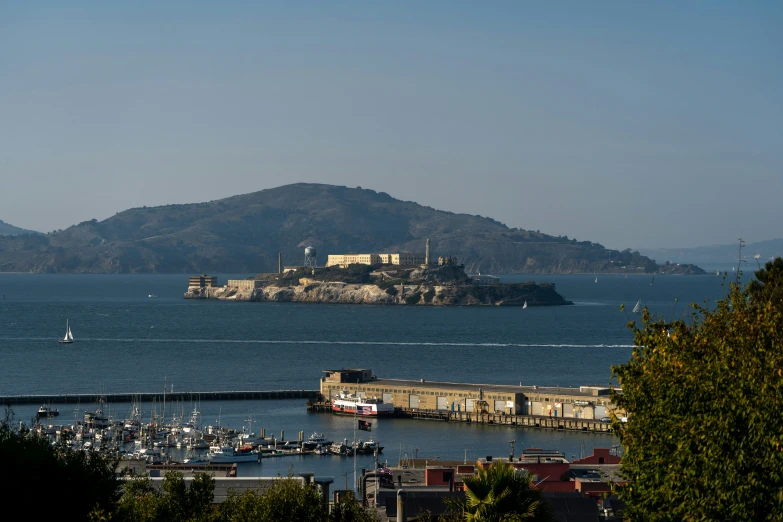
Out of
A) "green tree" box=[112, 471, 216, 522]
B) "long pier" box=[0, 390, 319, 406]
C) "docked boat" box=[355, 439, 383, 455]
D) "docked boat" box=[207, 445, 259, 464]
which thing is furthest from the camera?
"long pier" box=[0, 390, 319, 406]

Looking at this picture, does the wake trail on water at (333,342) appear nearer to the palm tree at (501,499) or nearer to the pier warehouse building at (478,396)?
the pier warehouse building at (478,396)

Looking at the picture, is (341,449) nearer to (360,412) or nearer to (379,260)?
(360,412)

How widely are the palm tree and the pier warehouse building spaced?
33.2 metres

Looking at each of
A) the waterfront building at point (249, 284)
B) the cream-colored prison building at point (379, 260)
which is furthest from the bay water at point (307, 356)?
the cream-colored prison building at point (379, 260)

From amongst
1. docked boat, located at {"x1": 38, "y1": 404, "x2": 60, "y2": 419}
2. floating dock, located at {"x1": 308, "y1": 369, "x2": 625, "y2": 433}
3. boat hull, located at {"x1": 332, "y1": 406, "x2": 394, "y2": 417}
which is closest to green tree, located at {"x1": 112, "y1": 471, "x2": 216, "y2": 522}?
floating dock, located at {"x1": 308, "y1": 369, "x2": 625, "y2": 433}

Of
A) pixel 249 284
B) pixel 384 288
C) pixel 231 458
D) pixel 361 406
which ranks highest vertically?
pixel 249 284

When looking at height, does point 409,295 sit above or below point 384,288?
below

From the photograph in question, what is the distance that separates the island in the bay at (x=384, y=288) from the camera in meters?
153

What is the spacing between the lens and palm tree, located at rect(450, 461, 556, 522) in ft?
39.5

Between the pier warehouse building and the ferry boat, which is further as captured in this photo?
the ferry boat

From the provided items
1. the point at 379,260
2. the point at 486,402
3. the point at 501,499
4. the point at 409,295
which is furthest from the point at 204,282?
the point at 501,499

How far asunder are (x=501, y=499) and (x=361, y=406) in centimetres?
3770

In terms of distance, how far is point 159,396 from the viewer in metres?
52.8

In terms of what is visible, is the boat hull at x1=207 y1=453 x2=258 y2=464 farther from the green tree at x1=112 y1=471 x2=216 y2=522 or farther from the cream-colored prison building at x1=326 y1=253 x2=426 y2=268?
the cream-colored prison building at x1=326 y1=253 x2=426 y2=268
